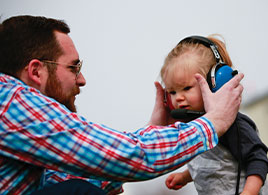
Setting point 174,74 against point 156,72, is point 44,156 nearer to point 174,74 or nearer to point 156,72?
point 174,74

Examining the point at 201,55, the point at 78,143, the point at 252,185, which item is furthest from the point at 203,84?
the point at 78,143

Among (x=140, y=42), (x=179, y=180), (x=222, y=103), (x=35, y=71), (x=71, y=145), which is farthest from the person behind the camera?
(x=140, y=42)

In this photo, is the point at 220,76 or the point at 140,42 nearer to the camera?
the point at 220,76

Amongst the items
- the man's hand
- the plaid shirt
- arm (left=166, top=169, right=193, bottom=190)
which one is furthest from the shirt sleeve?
arm (left=166, top=169, right=193, bottom=190)

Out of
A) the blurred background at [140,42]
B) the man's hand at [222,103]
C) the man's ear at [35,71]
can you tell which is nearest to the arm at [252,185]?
the man's hand at [222,103]

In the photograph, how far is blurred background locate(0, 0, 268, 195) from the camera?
1.52 m

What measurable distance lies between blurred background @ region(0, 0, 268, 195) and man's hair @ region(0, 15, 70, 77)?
468 mm

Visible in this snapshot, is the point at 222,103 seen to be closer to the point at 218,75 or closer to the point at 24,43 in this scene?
the point at 218,75

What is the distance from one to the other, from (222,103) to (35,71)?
60 centimetres

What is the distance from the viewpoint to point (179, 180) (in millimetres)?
1297

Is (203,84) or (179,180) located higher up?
(203,84)

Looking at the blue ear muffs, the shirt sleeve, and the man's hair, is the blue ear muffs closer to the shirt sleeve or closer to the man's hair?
the shirt sleeve

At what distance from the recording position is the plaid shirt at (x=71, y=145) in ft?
2.52

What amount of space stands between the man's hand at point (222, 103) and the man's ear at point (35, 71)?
1.67 ft
